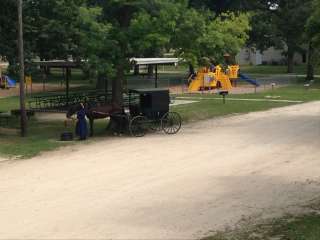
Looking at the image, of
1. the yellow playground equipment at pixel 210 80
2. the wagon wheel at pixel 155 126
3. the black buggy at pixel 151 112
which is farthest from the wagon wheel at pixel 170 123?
the yellow playground equipment at pixel 210 80

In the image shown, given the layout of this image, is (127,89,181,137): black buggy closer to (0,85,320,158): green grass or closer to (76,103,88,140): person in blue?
(0,85,320,158): green grass

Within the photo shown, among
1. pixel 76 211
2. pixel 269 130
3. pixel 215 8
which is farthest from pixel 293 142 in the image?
pixel 215 8

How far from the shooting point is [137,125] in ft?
77.5

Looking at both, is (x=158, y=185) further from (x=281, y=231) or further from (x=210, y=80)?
(x=210, y=80)

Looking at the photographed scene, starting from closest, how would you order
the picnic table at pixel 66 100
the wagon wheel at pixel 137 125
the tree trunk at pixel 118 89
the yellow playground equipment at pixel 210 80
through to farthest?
1. the wagon wheel at pixel 137 125
2. the tree trunk at pixel 118 89
3. the picnic table at pixel 66 100
4. the yellow playground equipment at pixel 210 80

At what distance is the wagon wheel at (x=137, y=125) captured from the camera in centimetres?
2325

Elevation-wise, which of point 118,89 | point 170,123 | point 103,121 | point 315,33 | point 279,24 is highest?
point 279,24

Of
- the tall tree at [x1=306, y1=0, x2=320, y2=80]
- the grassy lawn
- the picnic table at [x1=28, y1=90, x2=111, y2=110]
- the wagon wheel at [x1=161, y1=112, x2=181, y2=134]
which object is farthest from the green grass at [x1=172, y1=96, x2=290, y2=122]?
the grassy lawn

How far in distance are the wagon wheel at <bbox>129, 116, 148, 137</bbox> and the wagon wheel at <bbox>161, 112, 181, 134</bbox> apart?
29.7 inches

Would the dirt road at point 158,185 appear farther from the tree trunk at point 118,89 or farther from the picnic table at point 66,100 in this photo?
the picnic table at point 66,100

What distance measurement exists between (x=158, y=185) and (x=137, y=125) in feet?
31.1

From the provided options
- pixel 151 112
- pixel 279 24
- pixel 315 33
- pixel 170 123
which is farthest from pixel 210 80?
pixel 315 33

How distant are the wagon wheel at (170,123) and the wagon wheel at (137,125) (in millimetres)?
754

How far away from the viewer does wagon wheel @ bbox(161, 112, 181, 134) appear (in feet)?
79.4
